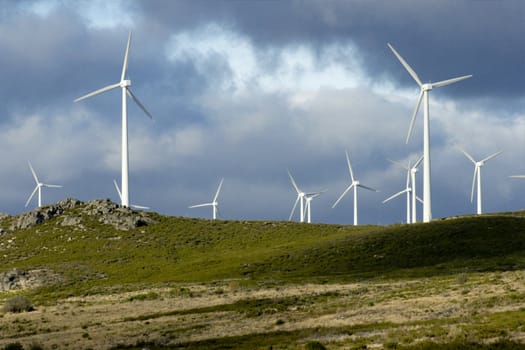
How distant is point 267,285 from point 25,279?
5618cm

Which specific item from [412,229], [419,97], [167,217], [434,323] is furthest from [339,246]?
[434,323]

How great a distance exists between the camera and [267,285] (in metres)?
104

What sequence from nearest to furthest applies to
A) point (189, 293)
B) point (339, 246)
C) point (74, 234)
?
point (189, 293) → point (339, 246) → point (74, 234)

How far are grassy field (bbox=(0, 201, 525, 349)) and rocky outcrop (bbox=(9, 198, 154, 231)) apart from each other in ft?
4.31

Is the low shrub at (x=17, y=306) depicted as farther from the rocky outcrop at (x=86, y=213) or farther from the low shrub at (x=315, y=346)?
the rocky outcrop at (x=86, y=213)

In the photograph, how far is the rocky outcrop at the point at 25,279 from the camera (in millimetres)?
140375

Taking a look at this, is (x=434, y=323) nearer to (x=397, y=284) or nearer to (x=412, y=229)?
(x=397, y=284)

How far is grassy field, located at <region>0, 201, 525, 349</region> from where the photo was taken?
176ft

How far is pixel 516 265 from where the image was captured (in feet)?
369

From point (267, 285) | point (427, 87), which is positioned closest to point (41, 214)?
point (427, 87)

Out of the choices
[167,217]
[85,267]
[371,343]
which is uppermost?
[167,217]

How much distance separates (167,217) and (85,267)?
1784 inches

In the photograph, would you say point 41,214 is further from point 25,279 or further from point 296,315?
point 296,315

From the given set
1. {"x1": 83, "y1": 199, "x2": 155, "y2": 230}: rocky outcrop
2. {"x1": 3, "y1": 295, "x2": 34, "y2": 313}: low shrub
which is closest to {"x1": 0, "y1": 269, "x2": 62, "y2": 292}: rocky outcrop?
{"x1": 83, "y1": 199, "x2": 155, "y2": 230}: rocky outcrop
